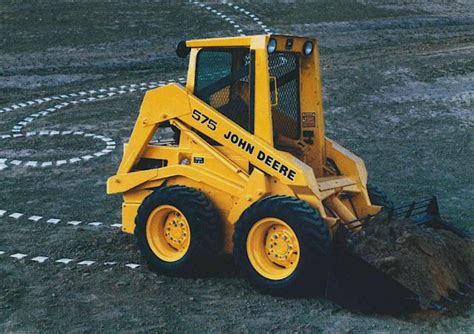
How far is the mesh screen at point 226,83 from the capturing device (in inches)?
364

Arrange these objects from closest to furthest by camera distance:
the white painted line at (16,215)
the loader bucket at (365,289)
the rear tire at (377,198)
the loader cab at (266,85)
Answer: the loader bucket at (365,289), the loader cab at (266,85), the rear tire at (377,198), the white painted line at (16,215)

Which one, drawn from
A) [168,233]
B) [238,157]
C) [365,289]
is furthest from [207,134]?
[365,289]

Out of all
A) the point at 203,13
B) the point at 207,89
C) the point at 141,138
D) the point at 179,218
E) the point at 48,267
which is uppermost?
the point at 203,13

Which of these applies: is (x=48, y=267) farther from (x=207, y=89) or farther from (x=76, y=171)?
(x=76, y=171)

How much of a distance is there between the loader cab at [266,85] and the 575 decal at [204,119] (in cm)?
27

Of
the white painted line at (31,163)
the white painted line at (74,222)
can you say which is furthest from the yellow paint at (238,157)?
the white painted line at (31,163)

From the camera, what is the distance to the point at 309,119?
9.67m

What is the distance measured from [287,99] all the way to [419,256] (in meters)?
2.76

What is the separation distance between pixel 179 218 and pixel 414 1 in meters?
29.5

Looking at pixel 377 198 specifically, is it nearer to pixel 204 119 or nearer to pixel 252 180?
pixel 252 180

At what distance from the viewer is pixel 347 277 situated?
25.8 feet

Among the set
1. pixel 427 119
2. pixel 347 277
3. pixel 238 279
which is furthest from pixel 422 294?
pixel 427 119

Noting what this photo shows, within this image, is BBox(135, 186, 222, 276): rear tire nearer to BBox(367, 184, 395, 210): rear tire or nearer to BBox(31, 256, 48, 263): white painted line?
BBox(31, 256, 48, 263): white painted line

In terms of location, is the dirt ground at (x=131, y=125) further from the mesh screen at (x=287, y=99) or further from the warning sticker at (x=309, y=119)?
the warning sticker at (x=309, y=119)
